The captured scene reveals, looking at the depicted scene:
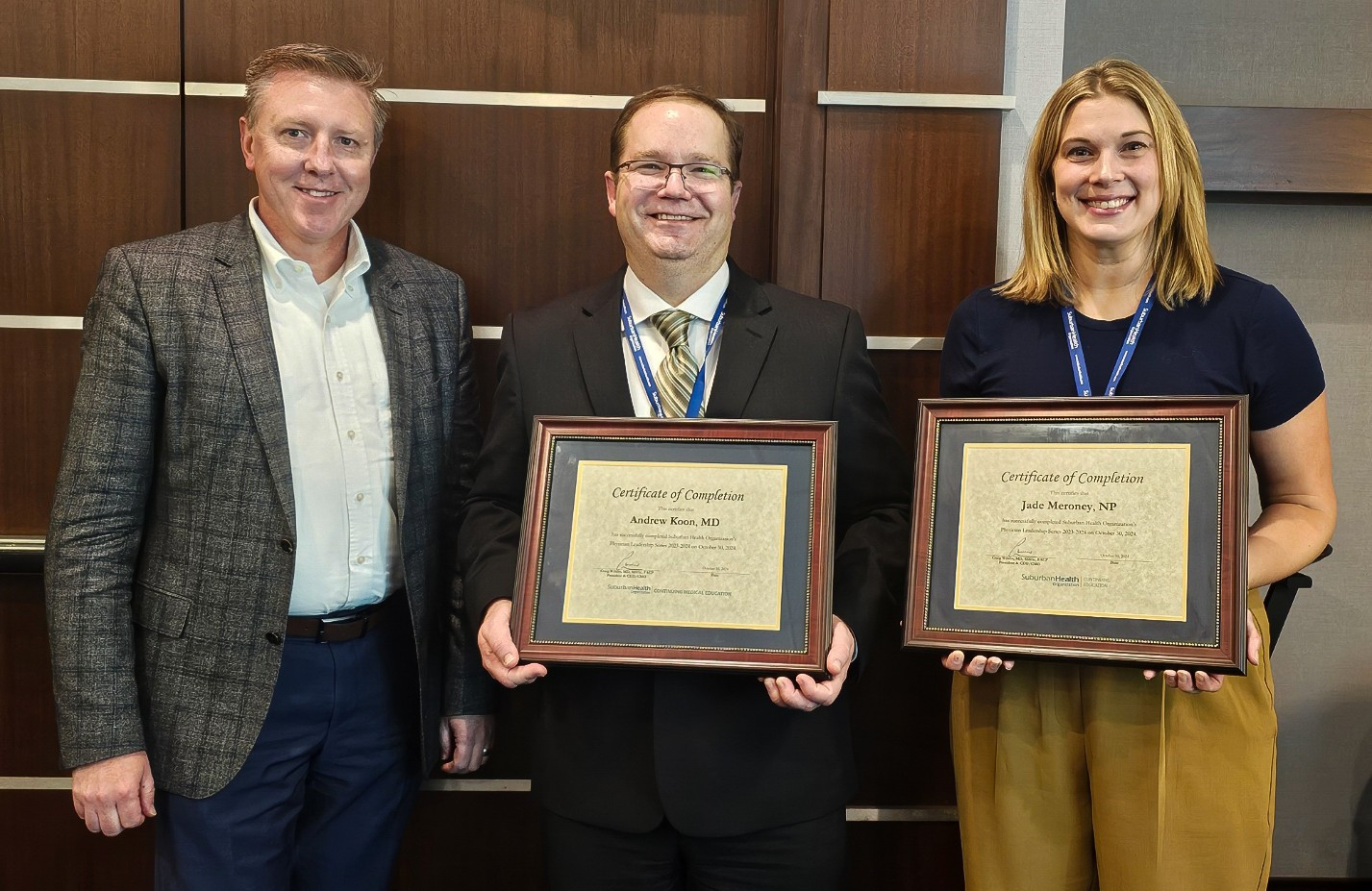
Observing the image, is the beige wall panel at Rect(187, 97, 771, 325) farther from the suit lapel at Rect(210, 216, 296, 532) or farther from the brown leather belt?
the brown leather belt

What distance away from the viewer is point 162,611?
168 centimetres

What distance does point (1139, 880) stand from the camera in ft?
4.98

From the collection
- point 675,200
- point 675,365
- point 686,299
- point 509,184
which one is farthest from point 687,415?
point 509,184

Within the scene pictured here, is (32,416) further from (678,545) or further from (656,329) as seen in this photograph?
(678,545)

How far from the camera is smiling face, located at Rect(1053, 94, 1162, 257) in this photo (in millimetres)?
1628

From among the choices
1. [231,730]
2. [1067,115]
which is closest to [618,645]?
[231,730]

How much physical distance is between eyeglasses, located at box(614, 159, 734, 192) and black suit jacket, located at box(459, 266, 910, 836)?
7.2 inches

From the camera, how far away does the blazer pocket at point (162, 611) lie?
66.0 inches

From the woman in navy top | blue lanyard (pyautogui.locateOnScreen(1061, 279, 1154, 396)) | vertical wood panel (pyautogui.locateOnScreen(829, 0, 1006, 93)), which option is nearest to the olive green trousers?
the woman in navy top

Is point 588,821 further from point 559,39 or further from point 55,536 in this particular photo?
point 559,39

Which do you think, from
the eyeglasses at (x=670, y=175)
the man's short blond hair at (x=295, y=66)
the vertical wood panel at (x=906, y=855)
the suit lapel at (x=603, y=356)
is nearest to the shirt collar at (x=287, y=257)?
the man's short blond hair at (x=295, y=66)

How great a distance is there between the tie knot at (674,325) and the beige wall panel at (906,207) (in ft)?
2.06

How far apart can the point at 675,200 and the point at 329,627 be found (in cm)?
97

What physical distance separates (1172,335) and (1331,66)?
1.54m
